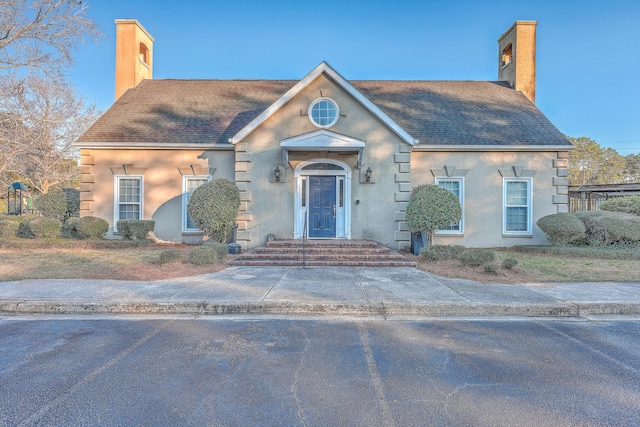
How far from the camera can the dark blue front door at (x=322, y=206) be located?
11977 millimetres

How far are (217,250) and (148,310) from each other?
158 inches

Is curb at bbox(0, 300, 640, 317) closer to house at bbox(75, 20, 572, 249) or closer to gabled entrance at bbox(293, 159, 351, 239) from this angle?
house at bbox(75, 20, 572, 249)

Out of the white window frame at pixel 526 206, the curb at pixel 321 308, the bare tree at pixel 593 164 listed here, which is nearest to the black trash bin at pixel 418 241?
the white window frame at pixel 526 206

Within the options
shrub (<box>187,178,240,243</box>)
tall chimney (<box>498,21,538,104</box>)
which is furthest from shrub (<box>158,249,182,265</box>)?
tall chimney (<box>498,21,538,104</box>)

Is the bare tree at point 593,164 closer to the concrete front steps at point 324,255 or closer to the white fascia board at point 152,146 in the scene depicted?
the concrete front steps at point 324,255

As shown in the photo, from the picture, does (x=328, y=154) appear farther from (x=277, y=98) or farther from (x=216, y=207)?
(x=277, y=98)

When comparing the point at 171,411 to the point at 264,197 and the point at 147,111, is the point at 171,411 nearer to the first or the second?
the point at 264,197

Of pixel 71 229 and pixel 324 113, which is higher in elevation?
pixel 324 113

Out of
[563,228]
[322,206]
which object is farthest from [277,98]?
[563,228]

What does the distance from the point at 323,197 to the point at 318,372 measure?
28.5 ft

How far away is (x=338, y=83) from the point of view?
1158cm

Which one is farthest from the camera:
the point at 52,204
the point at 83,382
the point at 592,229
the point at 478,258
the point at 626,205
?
the point at 626,205

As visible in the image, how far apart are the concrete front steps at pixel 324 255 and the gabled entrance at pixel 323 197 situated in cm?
119

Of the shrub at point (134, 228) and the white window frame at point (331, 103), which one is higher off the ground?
the white window frame at point (331, 103)
